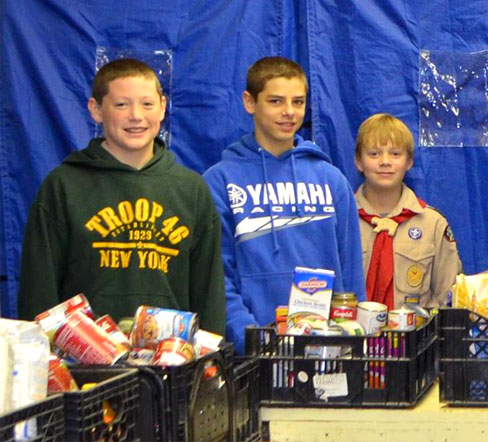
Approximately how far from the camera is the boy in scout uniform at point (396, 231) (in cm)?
471

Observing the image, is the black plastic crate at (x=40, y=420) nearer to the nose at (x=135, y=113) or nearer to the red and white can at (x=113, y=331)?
the red and white can at (x=113, y=331)

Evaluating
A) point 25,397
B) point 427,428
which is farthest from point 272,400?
point 25,397

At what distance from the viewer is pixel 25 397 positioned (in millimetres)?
2078

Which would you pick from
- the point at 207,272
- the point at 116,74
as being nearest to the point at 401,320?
the point at 207,272

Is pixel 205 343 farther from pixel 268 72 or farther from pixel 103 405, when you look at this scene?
pixel 268 72

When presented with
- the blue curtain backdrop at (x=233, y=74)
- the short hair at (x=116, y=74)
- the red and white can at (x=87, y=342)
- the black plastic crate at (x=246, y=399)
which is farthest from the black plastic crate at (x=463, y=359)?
the blue curtain backdrop at (x=233, y=74)

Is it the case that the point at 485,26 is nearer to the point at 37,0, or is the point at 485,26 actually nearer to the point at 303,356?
the point at 37,0

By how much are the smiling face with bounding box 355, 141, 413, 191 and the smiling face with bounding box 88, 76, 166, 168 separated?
1.24m

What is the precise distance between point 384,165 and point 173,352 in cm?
254

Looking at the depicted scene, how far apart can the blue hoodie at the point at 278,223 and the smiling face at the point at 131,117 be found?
1.58ft

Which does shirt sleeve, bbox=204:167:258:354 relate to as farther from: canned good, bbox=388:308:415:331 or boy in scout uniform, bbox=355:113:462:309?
canned good, bbox=388:308:415:331

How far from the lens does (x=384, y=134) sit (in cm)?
485

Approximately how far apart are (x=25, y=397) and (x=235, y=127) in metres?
3.26

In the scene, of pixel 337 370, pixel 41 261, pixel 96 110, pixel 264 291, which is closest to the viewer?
pixel 337 370
